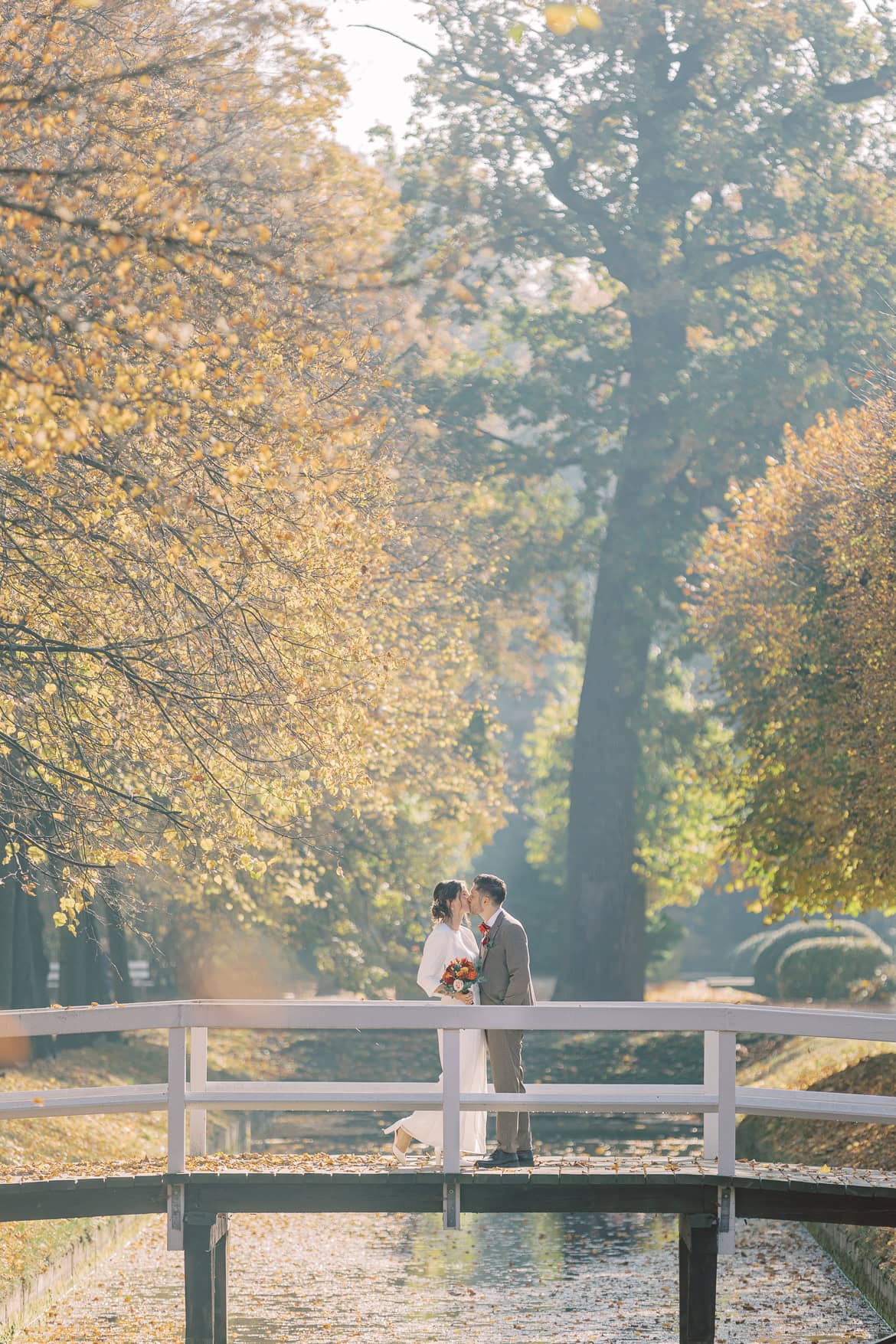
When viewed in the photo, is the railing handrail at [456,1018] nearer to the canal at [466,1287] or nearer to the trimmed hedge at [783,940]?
the canal at [466,1287]

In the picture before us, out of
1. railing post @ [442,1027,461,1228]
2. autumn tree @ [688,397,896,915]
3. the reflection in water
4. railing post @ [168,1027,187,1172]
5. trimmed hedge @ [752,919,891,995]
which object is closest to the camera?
railing post @ [442,1027,461,1228]

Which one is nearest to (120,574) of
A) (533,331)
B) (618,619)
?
(618,619)

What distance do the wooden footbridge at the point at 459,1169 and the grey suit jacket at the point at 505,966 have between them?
52 cm

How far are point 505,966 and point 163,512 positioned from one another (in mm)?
3817

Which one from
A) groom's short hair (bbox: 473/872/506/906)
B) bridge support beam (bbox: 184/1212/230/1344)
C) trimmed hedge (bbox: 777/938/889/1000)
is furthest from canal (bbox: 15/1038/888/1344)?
trimmed hedge (bbox: 777/938/889/1000)

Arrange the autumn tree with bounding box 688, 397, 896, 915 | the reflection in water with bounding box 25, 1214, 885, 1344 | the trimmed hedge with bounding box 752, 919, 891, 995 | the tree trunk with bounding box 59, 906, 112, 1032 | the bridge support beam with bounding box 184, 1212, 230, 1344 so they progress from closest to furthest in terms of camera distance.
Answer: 1. the bridge support beam with bounding box 184, 1212, 230, 1344
2. the reflection in water with bounding box 25, 1214, 885, 1344
3. the autumn tree with bounding box 688, 397, 896, 915
4. the tree trunk with bounding box 59, 906, 112, 1032
5. the trimmed hedge with bounding box 752, 919, 891, 995

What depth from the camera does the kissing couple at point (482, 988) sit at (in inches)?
488

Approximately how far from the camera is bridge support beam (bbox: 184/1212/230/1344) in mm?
12281

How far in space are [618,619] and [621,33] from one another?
10765 millimetres

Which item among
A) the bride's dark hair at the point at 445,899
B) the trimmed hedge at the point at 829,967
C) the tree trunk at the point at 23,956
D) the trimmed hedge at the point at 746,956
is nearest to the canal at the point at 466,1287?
the bride's dark hair at the point at 445,899

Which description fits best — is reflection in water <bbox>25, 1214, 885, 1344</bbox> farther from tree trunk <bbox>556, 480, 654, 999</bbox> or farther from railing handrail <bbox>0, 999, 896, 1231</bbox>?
tree trunk <bbox>556, 480, 654, 999</bbox>

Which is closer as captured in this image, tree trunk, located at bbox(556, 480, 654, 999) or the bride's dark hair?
the bride's dark hair

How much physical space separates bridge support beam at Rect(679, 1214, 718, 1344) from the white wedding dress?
1.49 meters

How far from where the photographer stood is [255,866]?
51.2 ft
